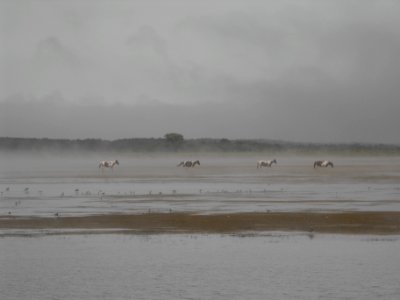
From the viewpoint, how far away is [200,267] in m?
17.9

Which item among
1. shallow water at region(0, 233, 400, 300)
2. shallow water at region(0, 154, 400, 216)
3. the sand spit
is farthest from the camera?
shallow water at region(0, 154, 400, 216)

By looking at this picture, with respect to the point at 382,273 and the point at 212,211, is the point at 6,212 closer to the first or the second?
the point at 212,211

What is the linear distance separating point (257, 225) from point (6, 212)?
9.06 meters

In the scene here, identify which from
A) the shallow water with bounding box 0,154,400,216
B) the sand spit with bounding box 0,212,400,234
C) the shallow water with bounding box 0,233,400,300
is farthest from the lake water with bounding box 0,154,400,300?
the sand spit with bounding box 0,212,400,234

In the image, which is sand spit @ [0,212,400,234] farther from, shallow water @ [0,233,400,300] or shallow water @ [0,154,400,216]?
shallow water @ [0,154,400,216]

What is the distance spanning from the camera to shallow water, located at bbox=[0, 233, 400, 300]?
15.7 meters

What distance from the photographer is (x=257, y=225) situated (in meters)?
24.3

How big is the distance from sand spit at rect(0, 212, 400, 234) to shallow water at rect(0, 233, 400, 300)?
1.28 m

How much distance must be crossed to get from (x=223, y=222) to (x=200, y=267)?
23.7 feet

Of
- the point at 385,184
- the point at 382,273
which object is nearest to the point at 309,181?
the point at 385,184

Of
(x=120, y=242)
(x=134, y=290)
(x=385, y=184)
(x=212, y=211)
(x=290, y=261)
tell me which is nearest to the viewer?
(x=134, y=290)

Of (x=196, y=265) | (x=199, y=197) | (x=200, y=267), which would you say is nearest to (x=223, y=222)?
(x=196, y=265)

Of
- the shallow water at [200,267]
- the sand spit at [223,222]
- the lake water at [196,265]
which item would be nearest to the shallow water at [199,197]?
the lake water at [196,265]

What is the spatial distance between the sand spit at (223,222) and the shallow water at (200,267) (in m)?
1.28
